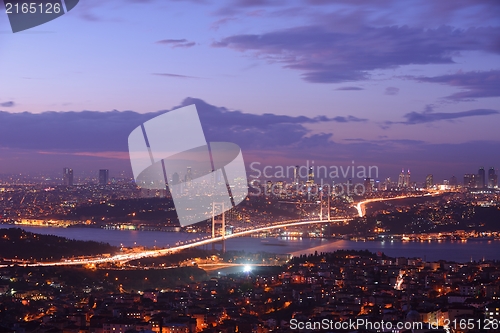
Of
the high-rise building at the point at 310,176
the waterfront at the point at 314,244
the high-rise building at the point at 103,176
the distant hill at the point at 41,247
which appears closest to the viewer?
the distant hill at the point at 41,247

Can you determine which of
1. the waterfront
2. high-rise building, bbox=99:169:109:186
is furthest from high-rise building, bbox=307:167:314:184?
high-rise building, bbox=99:169:109:186

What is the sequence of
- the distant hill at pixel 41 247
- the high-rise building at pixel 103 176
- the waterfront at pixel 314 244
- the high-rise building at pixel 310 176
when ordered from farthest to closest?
the high-rise building at pixel 103 176 < the high-rise building at pixel 310 176 < the waterfront at pixel 314 244 < the distant hill at pixel 41 247

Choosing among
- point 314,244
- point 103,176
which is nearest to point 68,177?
point 103,176

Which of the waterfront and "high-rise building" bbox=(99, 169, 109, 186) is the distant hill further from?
"high-rise building" bbox=(99, 169, 109, 186)

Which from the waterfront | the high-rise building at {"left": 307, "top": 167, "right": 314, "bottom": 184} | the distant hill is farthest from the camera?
the high-rise building at {"left": 307, "top": 167, "right": 314, "bottom": 184}

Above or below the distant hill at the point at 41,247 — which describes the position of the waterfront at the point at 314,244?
below

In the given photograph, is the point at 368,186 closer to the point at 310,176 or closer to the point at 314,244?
the point at 310,176

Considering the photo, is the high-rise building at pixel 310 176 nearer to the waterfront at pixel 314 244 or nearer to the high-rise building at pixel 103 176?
the waterfront at pixel 314 244

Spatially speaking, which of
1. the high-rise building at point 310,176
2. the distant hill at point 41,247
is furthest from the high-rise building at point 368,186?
the distant hill at point 41,247

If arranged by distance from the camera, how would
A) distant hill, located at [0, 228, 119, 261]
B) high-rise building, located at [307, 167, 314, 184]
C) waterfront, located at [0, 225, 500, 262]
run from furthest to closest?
high-rise building, located at [307, 167, 314, 184] → waterfront, located at [0, 225, 500, 262] → distant hill, located at [0, 228, 119, 261]
